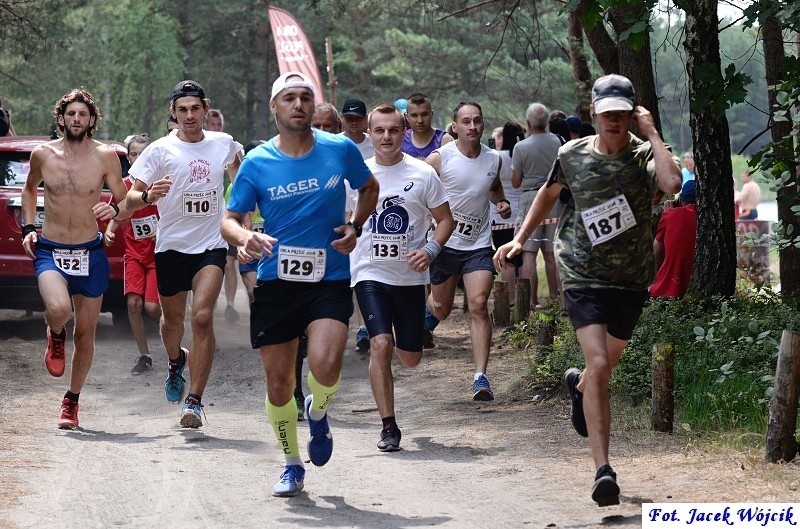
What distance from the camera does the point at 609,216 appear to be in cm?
697

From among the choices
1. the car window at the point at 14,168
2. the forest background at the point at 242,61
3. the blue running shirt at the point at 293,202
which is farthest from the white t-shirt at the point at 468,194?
the forest background at the point at 242,61

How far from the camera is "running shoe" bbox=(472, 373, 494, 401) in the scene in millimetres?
10734

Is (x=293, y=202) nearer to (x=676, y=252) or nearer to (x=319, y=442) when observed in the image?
(x=319, y=442)

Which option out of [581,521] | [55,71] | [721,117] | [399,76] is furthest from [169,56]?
[581,521]

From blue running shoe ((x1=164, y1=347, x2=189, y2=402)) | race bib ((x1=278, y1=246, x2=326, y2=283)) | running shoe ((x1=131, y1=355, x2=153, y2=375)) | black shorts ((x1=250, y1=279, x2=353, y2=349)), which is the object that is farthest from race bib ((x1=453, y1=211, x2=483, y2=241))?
A: race bib ((x1=278, y1=246, x2=326, y2=283))

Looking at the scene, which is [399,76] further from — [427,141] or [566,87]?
[427,141]

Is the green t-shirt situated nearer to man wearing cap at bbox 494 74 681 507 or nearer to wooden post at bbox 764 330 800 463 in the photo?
man wearing cap at bbox 494 74 681 507

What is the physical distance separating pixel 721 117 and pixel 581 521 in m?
4.37

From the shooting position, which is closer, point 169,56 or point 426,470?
point 426,470

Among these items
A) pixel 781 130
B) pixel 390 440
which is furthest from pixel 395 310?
pixel 781 130

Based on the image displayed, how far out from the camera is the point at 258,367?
43.2ft

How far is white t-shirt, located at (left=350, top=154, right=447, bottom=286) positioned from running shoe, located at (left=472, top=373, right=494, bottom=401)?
1.69 metres

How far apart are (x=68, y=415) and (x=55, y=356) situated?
17.4 inches

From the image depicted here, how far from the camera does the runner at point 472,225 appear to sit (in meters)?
10.9
